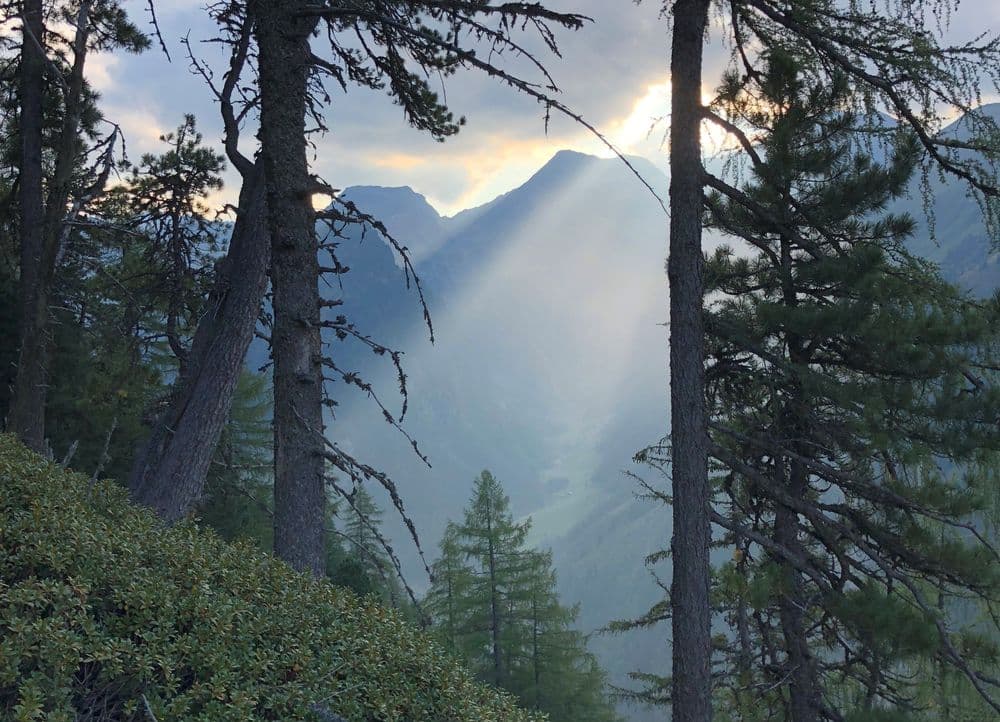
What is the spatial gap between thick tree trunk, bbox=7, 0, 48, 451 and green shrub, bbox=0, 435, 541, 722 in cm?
766

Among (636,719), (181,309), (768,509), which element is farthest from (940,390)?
(636,719)

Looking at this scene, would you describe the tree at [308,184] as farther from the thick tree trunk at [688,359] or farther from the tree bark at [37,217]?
the tree bark at [37,217]

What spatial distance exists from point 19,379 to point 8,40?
518 cm

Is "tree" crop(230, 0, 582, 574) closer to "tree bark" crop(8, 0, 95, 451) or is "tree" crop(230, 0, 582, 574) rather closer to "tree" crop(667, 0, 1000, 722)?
"tree" crop(667, 0, 1000, 722)

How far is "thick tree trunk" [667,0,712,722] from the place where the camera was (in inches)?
263

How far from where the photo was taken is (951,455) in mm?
6898

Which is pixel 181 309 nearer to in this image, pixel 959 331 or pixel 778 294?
pixel 778 294

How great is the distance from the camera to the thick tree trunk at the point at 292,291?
5.43 meters

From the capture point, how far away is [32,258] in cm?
1070

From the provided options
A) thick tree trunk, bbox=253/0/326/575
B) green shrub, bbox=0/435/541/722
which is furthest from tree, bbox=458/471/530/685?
green shrub, bbox=0/435/541/722

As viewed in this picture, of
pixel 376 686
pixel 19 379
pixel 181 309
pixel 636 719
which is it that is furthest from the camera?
pixel 636 719

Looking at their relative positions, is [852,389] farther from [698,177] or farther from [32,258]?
[32,258]

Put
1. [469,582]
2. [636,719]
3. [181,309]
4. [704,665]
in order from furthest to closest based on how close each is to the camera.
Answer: [636,719] < [469,582] < [181,309] < [704,665]

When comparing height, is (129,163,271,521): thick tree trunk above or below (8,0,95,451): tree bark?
below
